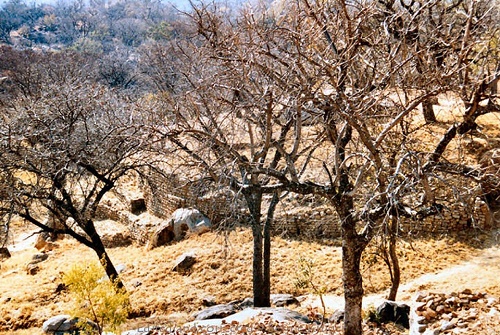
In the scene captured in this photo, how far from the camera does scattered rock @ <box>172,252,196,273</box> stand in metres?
12.4

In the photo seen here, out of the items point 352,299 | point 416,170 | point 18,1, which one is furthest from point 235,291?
point 18,1

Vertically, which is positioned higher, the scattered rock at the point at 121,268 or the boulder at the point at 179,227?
the boulder at the point at 179,227

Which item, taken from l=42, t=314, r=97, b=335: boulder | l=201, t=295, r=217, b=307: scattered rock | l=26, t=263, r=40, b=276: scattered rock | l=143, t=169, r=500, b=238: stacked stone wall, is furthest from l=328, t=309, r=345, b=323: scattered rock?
l=26, t=263, r=40, b=276: scattered rock

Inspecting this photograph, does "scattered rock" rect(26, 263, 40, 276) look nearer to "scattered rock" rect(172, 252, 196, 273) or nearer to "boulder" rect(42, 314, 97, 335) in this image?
"scattered rock" rect(172, 252, 196, 273)

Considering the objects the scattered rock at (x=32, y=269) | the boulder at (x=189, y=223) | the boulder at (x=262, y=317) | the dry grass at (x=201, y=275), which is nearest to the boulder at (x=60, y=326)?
the dry grass at (x=201, y=275)

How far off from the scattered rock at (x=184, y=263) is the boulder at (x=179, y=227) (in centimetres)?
168

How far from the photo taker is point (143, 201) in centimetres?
1709

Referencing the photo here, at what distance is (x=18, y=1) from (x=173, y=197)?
97929 millimetres

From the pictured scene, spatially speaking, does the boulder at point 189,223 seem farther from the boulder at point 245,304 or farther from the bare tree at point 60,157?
the boulder at point 245,304

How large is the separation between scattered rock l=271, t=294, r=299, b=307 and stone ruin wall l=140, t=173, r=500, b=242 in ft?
6.01

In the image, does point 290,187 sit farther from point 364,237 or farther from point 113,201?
point 113,201

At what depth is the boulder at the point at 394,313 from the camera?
7.55 meters

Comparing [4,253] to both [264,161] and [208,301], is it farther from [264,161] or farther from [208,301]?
[264,161]

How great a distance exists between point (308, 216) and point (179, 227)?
4265 millimetres
